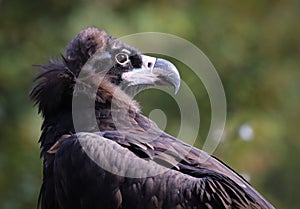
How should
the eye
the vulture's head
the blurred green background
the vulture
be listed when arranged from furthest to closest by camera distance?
the blurred green background → the eye → the vulture's head → the vulture

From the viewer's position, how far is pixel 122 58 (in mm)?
7406

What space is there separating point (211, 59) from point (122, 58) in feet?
23.1

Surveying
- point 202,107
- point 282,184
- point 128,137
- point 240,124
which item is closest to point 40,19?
point 202,107

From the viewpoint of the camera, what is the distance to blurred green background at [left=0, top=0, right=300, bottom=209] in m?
12.8

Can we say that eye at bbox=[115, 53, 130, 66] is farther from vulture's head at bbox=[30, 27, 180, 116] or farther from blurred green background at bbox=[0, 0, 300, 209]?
blurred green background at bbox=[0, 0, 300, 209]

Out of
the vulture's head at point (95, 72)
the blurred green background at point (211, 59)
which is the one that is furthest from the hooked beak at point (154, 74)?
the blurred green background at point (211, 59)

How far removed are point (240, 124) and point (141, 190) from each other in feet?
12.4

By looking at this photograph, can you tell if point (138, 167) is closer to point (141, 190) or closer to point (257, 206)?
point (141, 190)

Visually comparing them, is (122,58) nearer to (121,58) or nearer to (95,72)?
(121,58)

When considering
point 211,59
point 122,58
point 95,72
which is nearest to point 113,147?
point 95,72

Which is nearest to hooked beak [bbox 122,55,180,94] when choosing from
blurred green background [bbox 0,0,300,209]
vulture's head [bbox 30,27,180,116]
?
vulture's head [bbox 30,27,180,116]

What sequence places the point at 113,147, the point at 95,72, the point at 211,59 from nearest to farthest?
the point at 113,147
the point at 95,72
the point at 211,59

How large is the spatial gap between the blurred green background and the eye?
3.79 m

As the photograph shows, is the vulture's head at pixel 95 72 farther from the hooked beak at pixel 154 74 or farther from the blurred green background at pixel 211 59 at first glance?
the blurred green background at pixel 211 59
